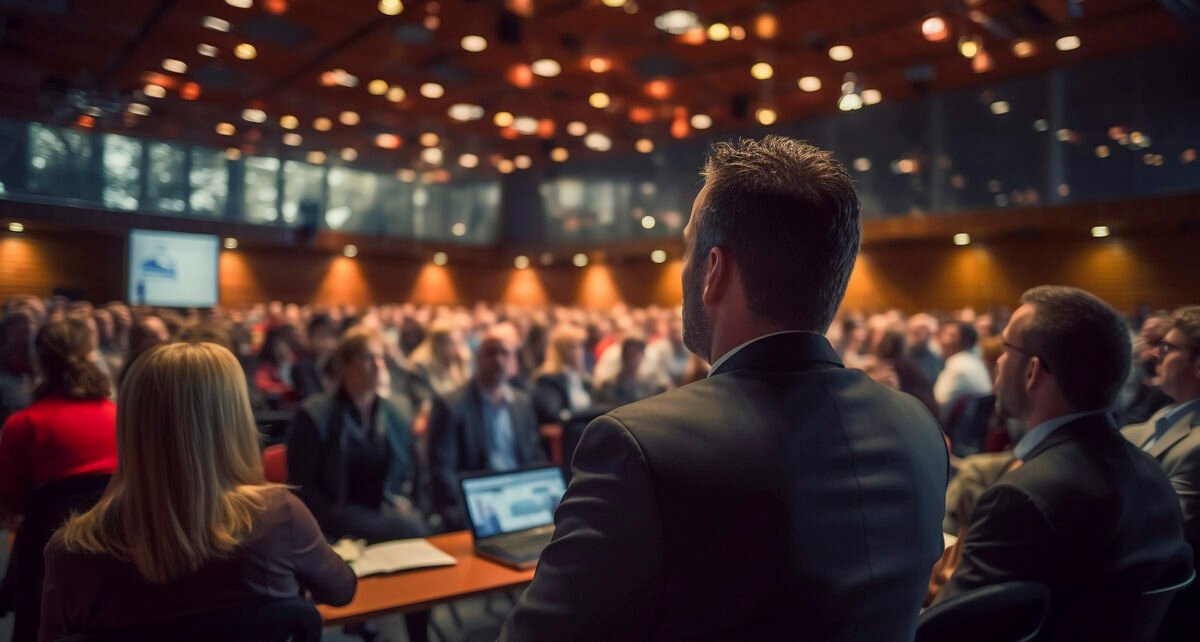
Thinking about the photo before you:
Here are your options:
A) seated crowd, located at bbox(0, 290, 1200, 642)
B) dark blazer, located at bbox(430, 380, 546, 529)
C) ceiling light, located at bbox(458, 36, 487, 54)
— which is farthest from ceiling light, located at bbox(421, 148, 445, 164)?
dark blazer, located at bbox(430, 380, 546, 529)

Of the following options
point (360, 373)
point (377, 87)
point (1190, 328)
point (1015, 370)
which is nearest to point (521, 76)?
point (377, 87)

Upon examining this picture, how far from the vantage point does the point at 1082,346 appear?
214 centimetres

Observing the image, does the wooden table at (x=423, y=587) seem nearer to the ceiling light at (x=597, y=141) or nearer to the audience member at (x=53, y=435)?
the audience member at (x=53, y=435)

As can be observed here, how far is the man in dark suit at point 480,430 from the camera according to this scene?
4.66 m

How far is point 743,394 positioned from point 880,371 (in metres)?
3.53

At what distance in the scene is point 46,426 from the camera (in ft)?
9.57

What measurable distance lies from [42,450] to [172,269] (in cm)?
1404

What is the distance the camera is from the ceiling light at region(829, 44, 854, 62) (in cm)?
1134

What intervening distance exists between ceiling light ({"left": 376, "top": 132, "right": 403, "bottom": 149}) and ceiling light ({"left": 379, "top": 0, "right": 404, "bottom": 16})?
7.10 meters

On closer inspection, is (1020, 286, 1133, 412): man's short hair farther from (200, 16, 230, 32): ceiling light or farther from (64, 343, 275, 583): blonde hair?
(200, 16, 230, 32): ceiling light

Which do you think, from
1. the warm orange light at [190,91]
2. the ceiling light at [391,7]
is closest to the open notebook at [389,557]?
the ceiling light at [391,7]

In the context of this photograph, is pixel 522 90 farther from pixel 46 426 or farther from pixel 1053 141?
pixel 46 426

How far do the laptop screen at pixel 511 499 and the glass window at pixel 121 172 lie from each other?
14330 millimetres

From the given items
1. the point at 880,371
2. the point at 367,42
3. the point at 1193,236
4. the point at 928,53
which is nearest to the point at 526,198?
the point at 367,42
